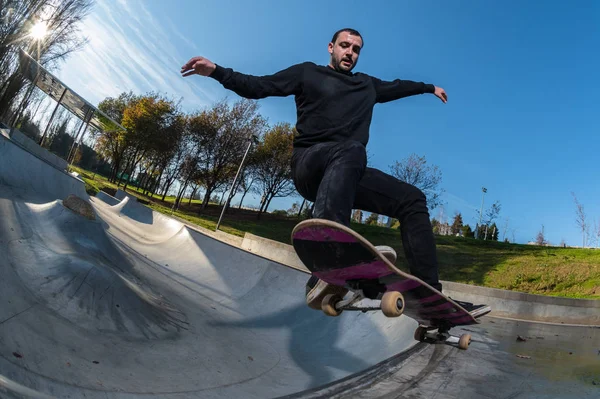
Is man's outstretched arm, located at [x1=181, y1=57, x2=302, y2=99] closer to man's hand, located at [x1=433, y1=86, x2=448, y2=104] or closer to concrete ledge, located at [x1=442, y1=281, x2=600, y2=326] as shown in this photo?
man's hand, located at [x1=433, y1=86, x2=448, y2=104]

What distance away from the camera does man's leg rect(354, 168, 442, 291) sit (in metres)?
2.70

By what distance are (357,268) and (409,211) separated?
72 centimetres

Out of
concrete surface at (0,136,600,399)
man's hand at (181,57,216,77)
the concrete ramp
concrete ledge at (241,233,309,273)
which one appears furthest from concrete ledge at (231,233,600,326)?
man's hand at (181,57,216,77)

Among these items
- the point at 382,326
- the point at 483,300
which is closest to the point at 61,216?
the point at 382,326

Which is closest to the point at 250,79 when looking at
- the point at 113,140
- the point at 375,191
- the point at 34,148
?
the point at 375,191

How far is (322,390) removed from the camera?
2.46 metres

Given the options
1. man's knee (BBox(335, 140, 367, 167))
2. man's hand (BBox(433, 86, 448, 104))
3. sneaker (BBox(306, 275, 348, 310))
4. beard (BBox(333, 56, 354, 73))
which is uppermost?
man's hand (BBox(433, 86, 448, 104))

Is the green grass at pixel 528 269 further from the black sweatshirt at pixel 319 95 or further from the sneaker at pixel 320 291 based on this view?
the black sweatshirt at pixel 319 95

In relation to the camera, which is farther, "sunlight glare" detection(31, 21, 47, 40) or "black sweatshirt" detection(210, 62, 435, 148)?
"sunlight glare" detection(31, 21, 47, 40)

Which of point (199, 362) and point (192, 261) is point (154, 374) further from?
point (192, 261)

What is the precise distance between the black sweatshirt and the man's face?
0.23 ft

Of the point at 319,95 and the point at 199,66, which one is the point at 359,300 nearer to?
the point at 319,95

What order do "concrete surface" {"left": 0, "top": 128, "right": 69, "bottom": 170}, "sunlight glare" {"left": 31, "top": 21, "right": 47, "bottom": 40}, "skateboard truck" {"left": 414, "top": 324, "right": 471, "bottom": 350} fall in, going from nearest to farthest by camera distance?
"skateboard truck" {"left": 414, "top": 324, "right": 471, "bottom": 350} < "concrete surface" {"left": 0, "top": 128, "right": 69, "bottom": 170} < "sunlight glare" {"left": 31, "top": 21, "right": 47, "bottom": 40}

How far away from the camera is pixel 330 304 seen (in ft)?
8.71
